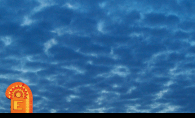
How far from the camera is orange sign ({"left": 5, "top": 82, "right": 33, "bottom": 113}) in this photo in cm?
2319

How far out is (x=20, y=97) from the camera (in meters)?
23.5

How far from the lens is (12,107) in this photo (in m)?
23.1

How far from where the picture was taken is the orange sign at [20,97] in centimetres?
2319
